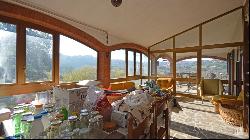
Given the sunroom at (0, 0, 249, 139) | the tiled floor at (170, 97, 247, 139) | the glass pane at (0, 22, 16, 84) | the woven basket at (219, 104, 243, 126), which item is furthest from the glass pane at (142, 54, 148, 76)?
the woven basket at (219, 104, 243, 126)

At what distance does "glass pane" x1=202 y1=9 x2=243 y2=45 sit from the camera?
5353 mm

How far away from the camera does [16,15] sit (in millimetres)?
3152

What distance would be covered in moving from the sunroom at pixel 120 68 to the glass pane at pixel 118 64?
0.11 ft

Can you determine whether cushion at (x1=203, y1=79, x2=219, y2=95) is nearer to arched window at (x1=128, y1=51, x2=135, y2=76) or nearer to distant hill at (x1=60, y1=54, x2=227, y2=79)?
distant hill at (x1=60, y1=54, x2=227, y2=79)

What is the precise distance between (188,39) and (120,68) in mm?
2682

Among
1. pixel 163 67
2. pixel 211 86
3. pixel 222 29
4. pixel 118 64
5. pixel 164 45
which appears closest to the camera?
pixel 211 86

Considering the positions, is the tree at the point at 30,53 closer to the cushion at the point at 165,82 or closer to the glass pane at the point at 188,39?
the cushion at the point at 165,82

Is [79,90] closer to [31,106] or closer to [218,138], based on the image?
[31,106]

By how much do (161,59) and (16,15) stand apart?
17.7ft

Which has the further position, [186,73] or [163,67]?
[163,67]

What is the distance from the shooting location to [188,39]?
639cm

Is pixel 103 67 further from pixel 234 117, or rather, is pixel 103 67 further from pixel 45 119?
pixel 234 117

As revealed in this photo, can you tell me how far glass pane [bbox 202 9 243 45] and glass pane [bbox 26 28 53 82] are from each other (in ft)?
16.1

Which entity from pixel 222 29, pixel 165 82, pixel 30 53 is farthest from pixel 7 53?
pixel 222 29
